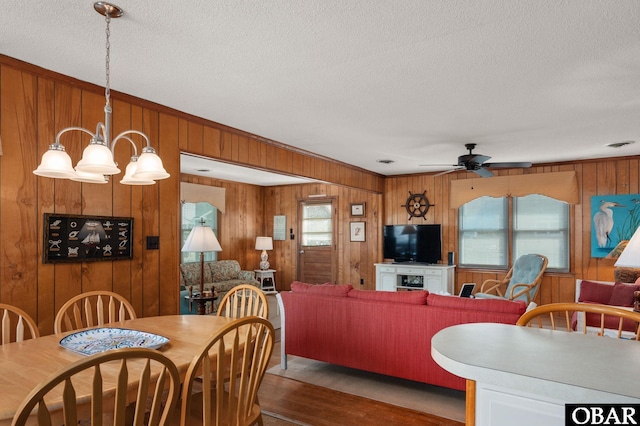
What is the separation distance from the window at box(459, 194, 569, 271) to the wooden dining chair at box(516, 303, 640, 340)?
1037 millimetres

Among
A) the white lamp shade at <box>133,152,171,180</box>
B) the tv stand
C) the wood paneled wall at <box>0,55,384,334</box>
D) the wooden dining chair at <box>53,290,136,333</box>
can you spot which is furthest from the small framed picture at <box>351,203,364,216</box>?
the white lamp shade at <box>133,152,171,180</box>

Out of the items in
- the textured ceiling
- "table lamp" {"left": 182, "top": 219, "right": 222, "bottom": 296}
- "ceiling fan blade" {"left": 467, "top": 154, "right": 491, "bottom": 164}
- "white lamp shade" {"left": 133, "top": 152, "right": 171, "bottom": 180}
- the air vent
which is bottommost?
"table lamp" {"left": 182, "top": 219, "right": 222, "bottom": 296}

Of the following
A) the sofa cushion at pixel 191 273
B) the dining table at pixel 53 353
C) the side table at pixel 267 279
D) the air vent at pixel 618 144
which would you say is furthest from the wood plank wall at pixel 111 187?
the side table at pixel 267 279

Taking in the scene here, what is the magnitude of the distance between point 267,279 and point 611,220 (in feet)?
20.7

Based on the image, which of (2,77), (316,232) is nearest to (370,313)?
(2,77)

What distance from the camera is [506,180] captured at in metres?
6.51

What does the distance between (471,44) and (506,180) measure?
15.5 ft

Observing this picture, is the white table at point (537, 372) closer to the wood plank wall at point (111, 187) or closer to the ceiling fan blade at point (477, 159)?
the wood plank wall at point (111, 187)

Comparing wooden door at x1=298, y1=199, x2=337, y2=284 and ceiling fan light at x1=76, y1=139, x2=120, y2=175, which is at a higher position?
Result: ceiling fan light at x1=76, y1=139, x2=120, y2=175

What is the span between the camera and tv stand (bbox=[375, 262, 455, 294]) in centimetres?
662

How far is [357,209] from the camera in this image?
802cm

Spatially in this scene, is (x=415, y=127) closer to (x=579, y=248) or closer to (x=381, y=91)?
(x=381, y=91)

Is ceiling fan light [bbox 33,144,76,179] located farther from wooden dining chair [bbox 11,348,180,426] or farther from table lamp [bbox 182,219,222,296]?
table lamp [bbox 182,219,222,296]

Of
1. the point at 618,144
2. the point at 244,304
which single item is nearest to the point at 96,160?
the point at 244,304
